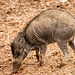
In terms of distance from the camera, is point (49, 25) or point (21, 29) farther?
point (21, 29)

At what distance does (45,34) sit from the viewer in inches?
177

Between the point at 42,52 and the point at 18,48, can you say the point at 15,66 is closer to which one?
the point at 18,48

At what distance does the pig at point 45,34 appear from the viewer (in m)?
4.27

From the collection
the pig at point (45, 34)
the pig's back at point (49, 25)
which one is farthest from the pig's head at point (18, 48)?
the pig's back at point (49, 25)

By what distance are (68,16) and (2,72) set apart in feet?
7.91

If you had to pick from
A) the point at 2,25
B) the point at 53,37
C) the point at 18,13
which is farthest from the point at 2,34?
the point at 53,37

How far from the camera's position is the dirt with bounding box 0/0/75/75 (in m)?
4.77

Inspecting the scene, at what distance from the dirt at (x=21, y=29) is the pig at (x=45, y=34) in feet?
1.52

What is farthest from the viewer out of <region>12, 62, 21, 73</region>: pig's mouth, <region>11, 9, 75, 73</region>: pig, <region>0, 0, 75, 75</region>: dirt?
<region>0, 0, 75, 75</region>: dirt

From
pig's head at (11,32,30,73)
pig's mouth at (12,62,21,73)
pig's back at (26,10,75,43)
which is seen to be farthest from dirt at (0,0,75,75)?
pig's back at (26,10,75,43)

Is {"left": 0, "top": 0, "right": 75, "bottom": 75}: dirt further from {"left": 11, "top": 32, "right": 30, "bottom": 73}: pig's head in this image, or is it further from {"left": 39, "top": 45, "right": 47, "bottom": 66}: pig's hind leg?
{"left": 11, "top": 32, "right": 30, "bottom": 73}: pig's head

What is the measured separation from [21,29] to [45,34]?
8.72 feet

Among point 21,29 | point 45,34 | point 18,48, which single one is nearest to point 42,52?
point 45,34

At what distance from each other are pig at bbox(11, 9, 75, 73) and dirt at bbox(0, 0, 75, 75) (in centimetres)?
46
